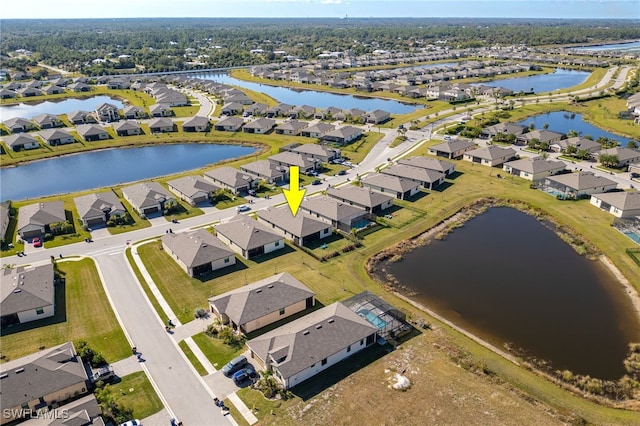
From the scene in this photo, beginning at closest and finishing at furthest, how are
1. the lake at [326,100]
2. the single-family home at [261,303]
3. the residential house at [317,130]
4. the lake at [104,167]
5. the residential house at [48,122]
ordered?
Answer: the single-family home at [261,303]
the lake at [104,167]
the residential house at [317,130]
the residential house at [48,122]
the lake at [326,100]

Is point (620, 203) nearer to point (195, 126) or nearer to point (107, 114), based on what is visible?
point (195, 126)

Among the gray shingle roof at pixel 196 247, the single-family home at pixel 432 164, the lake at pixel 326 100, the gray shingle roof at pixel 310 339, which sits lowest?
the gray shingle roof at pixel 310 339

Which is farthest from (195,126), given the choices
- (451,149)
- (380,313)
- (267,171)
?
(380,313)

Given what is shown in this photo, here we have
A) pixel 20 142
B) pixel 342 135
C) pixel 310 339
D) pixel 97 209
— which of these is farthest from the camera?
pixel 342 135

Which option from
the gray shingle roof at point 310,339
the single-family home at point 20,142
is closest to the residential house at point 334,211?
the gray shingle roof at point 310,339

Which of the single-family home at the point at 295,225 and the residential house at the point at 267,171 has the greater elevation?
the residential house at the point at 267,171

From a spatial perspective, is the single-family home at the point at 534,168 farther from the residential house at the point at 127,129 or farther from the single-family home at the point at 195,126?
the residential house at the point at 127,129

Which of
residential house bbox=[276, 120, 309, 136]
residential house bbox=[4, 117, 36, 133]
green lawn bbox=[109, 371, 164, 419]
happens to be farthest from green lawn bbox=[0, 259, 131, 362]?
residential house bbox=[4, 117, 36, 133]
